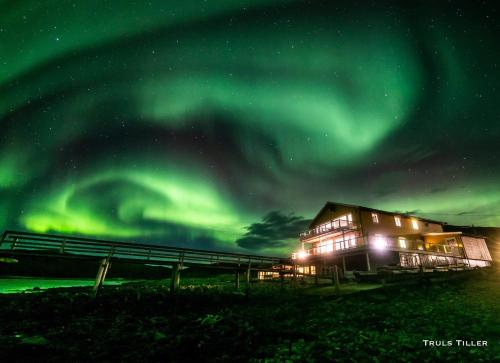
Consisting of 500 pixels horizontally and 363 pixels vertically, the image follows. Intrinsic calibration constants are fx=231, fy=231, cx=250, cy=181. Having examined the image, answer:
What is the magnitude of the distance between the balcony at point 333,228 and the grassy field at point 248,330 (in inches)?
712

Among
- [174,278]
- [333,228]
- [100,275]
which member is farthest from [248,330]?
[333,228]

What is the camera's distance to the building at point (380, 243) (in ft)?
84.6

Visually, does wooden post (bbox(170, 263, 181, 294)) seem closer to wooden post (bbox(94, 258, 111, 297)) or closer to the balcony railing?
wooden post (bbox(94, 258, 111, 297))

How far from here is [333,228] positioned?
111ft

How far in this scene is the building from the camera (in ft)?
84.6

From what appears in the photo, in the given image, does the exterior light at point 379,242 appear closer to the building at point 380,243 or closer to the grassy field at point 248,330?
the building at point 380,243

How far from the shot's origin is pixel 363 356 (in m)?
5.70

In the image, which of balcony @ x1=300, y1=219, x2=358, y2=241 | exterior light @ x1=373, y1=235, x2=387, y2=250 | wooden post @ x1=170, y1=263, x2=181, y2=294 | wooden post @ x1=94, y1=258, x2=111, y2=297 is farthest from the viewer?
balcony @ x1=300, y1=219, x2=358, y2=241

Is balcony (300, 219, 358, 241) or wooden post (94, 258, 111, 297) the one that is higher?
balcony (300, 219, 358, 241)

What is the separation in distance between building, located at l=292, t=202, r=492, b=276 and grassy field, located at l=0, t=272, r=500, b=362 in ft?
37.8

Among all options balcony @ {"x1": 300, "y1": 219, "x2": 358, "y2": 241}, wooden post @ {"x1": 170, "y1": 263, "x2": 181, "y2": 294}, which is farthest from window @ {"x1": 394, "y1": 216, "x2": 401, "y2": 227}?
wooden post @ {"x1": 170, "y1": 263, "x2": 181, "y2": 294}

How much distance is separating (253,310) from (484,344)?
351 inches

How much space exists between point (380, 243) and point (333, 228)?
26.5 feet

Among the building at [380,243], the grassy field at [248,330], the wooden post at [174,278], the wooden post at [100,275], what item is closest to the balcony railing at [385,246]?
the building at [380,243]
